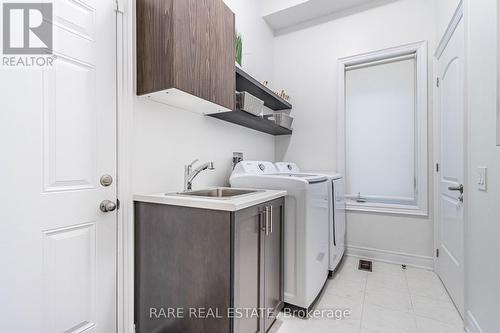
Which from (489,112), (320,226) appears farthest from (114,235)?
(489,112)

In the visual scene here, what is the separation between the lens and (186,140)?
174 cm

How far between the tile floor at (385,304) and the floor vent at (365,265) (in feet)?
0.20

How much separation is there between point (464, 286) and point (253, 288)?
4.85 feet

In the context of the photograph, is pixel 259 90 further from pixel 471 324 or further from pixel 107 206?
pixel 471 324

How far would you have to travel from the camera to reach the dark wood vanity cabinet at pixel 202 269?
3.58 ft

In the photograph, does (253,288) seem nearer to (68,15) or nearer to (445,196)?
(68,15)

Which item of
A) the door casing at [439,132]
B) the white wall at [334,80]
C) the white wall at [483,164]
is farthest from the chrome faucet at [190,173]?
the white wall at [334,80]

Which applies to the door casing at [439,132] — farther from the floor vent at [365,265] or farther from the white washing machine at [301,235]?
the white washing machine at [301,235]

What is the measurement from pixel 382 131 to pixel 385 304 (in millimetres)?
1817

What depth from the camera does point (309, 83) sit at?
3.10 metres

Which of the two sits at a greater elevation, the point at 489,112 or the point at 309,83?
the point at 309,83

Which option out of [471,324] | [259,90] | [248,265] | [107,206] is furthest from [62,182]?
[471,324]

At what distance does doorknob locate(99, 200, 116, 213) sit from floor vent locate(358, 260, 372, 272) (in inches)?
94.6

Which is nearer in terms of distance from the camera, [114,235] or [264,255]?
[114,235]
